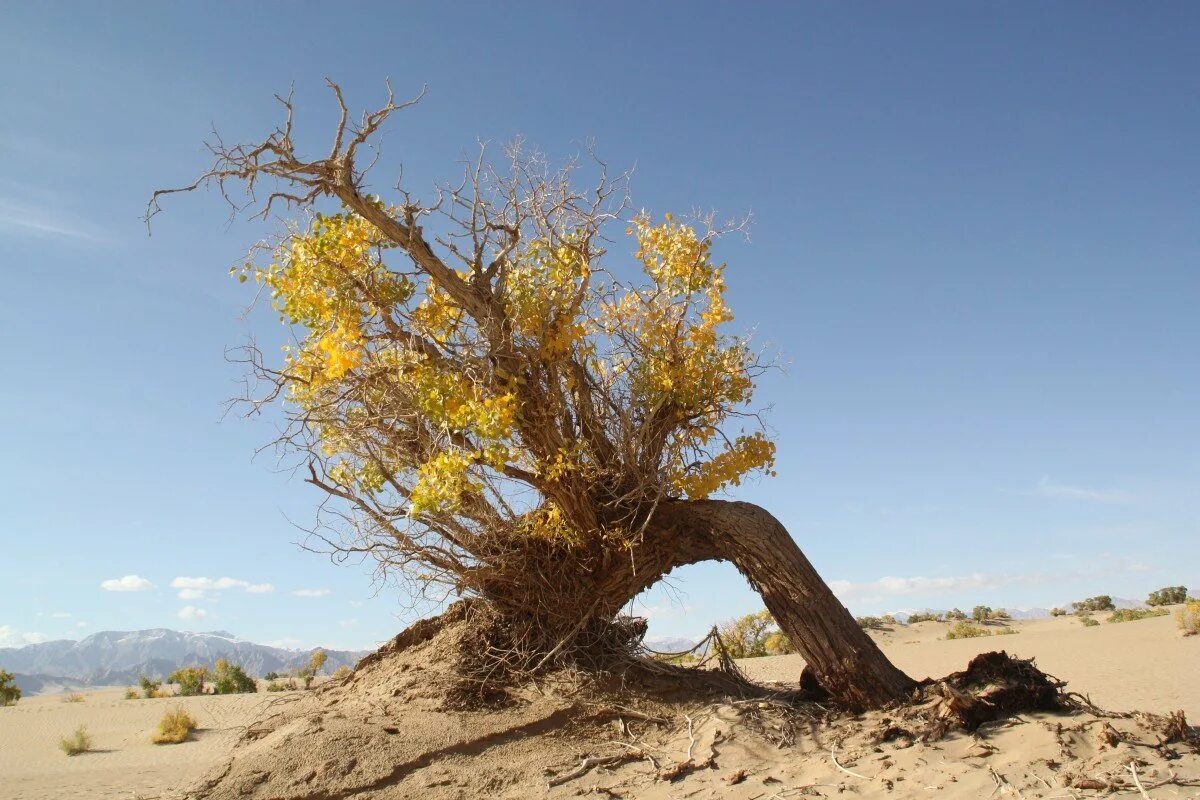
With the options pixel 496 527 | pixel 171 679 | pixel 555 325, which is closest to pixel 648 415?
pixel 555 325

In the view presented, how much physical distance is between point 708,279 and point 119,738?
489 inches

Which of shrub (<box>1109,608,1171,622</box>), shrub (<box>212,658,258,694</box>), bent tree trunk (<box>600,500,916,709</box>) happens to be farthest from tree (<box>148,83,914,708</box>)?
shrub (<box>1109,608,1171,622</box>)

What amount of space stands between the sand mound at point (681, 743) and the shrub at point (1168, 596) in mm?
32704

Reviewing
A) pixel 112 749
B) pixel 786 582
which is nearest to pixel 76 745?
pixel 112 749

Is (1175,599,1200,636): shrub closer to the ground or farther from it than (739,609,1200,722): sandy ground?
farther from it

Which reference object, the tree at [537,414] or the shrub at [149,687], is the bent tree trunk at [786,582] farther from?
the shrub at [149,687]

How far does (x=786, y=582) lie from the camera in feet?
26.1

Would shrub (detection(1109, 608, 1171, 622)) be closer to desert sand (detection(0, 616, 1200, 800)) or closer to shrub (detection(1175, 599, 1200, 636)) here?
shrub (detection(1175, 599, 1200, 636))

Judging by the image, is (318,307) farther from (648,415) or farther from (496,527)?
(648,415)

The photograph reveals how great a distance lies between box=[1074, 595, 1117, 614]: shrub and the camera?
34625 mm

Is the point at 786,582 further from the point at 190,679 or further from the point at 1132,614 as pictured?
the point at 1132,614

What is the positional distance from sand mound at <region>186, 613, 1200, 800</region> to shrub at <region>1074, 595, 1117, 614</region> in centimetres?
3303

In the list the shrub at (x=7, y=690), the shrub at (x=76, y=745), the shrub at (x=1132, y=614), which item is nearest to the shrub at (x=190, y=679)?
the shrub at (x=7, y=690)

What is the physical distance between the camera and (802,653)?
7.96m
